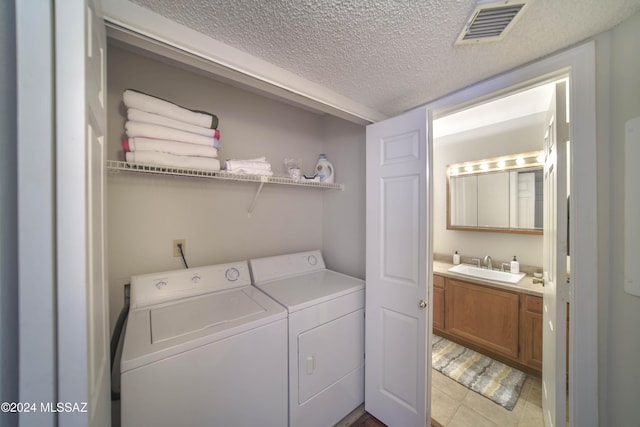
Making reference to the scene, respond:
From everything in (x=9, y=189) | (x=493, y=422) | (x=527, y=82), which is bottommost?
(x=493, y=422)

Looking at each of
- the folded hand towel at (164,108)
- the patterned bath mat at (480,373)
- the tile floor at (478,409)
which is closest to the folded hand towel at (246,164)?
the folded hand towel at (164,108)

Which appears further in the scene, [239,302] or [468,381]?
[468,381]

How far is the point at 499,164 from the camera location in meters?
2.62

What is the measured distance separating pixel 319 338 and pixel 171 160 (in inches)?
56.0

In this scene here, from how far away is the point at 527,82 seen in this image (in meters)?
1.19

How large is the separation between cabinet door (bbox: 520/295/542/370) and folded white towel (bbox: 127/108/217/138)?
3.00m

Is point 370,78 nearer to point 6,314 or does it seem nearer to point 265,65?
point 265,65

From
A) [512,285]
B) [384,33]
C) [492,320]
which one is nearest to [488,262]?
[512,285]

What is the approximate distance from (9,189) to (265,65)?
1.14 metres

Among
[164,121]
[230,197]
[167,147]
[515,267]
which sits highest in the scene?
[164,121]

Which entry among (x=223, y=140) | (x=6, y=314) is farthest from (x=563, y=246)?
(x=223, y=140)

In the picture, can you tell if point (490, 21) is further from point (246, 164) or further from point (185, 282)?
point (185, 282)

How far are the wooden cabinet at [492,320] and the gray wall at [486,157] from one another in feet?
2.01

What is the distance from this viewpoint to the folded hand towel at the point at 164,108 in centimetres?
118
